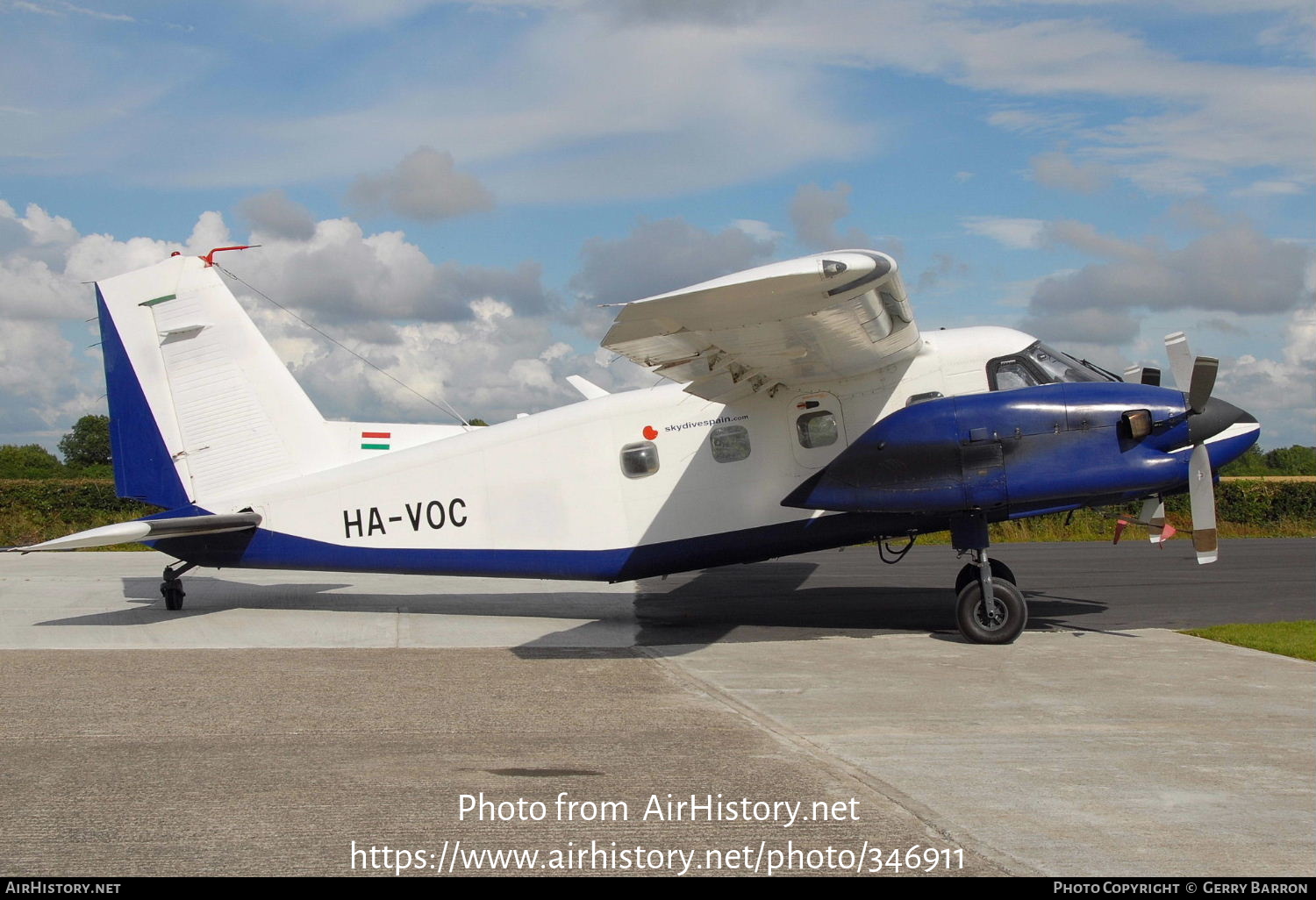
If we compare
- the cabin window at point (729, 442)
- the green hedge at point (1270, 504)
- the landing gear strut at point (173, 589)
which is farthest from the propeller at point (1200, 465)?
the green hedge at point (1270, 504)

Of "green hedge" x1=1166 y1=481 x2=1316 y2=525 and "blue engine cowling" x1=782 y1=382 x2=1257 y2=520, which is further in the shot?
"green hedge" x1=1166 y1=481 x2=1316 y2=525

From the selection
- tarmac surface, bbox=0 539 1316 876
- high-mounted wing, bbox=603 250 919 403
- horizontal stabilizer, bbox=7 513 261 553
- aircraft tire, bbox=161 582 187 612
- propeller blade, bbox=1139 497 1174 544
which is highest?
high-mounted wing, bbox=603 250 919 403

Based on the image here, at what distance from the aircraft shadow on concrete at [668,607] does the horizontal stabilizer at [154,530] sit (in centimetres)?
156

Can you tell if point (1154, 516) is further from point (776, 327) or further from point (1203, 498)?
point (776, 327)

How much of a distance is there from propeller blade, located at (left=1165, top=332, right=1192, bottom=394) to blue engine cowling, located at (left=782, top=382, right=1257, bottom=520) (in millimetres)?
460

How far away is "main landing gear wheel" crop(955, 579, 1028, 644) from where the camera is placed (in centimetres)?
1034

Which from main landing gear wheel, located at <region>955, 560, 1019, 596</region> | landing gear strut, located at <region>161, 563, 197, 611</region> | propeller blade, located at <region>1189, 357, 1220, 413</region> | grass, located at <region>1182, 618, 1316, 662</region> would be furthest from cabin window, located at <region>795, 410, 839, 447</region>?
landing gear strut, located at <region>161, 563, 197, 611</region>

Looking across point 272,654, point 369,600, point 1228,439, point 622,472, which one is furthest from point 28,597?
point 1228,439

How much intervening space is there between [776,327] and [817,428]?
2.25m

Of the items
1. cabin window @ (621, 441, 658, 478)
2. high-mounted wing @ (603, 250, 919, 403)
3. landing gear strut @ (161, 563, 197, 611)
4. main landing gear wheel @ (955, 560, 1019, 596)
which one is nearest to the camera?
high-mounted wing @ (603, 250, 919, 403)

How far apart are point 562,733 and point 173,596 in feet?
28.2

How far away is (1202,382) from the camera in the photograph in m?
9.62

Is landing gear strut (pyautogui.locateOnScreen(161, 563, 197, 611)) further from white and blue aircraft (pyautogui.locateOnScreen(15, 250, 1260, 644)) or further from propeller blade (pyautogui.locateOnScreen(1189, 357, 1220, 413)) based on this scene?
propeller blade (pyautogui.locateOnScreen(1189, 357, 1220, 413))

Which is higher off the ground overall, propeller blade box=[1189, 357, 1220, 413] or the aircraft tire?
propeller blade box=[1189, 357, 1220, 413]
